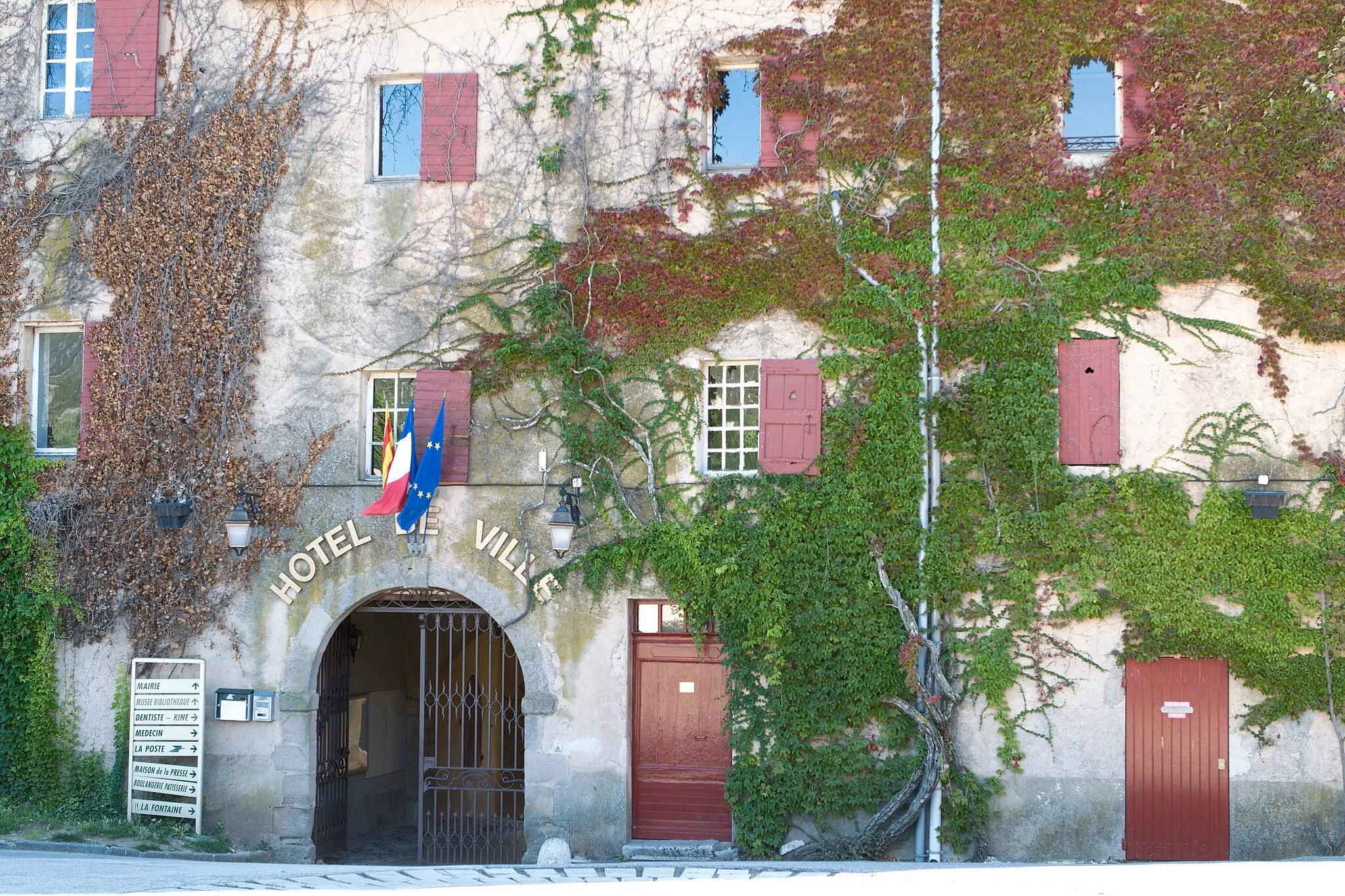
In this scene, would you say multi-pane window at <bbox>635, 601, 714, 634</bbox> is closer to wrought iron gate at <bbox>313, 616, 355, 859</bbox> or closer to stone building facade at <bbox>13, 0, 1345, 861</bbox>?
stone building facade at <bbox>13, 0, 1345, 861</bbox>

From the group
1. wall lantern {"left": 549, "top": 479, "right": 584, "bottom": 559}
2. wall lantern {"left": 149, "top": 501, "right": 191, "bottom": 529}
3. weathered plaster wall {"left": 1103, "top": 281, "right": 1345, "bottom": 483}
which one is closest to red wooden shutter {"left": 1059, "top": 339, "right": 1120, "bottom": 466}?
weathered plaster wall {"left": 1103, "top": 281, "right": 1345, "bottom": 483}

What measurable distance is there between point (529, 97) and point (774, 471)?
4.13 metres

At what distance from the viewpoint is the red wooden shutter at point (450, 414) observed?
11156 millimetres

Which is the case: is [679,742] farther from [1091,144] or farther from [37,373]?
[37,373]

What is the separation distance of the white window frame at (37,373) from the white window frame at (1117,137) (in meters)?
9.29

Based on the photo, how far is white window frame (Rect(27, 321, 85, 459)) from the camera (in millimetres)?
11844

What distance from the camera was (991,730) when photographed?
10375mm

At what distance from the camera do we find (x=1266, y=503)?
32.8 feet

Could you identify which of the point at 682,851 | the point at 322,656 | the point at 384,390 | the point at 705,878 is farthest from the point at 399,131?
the point at 705,878

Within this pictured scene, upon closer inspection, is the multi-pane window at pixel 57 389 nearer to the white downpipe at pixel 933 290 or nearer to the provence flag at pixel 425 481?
the provence flag at pixel 425 481

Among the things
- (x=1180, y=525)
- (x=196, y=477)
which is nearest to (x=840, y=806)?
(x=1180, y=525)

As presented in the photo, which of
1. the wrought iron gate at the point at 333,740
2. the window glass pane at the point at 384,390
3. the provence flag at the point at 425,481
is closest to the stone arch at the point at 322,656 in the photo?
the wrought iron gate at the point at 333,740

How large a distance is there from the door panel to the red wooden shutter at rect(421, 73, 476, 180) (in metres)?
4.65

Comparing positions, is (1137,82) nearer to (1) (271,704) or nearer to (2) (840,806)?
(2) (840,806)
